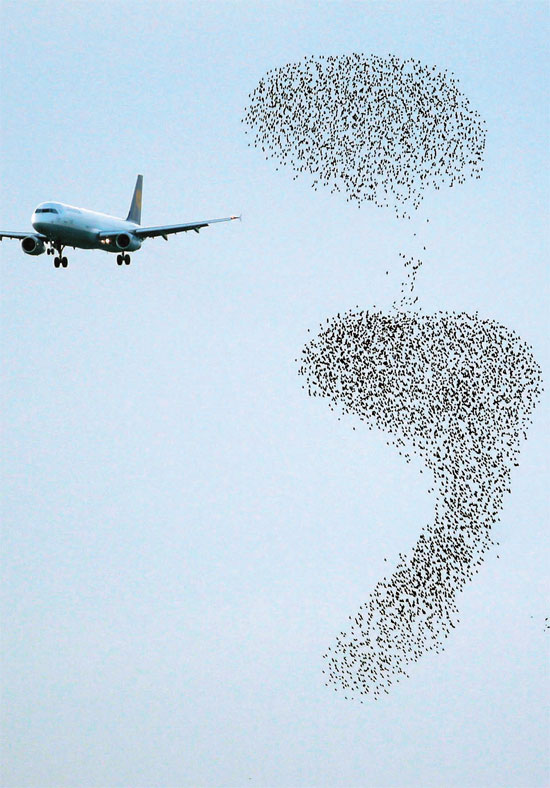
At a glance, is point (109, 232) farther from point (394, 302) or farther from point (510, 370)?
point (510, 370)

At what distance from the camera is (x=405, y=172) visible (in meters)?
65.4

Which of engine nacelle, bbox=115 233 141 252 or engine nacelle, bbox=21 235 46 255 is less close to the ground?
engine nacelle, bbox=115 233 141 252

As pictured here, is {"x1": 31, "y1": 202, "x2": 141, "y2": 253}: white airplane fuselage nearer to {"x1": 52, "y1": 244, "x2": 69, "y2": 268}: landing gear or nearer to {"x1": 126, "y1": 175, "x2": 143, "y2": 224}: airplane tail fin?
{"x1": 52, "y1": 244, "x2": 69, "y2": 268}: landing gear

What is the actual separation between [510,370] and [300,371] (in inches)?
531

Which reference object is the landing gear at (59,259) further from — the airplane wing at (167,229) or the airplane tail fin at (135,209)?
the airplane tail fin at (135,209)

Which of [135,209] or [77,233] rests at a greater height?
[135,209]

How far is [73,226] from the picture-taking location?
76250 mm

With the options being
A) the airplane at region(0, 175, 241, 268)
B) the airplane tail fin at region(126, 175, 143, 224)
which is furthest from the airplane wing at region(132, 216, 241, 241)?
the airplane tail fin at region(126, 175, 143, 224)

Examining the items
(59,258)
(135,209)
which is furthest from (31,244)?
(135,209)

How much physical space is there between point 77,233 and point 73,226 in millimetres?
576

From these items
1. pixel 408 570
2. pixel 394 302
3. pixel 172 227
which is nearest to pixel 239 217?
pixel 172 227

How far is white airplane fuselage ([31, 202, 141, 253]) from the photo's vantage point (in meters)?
75.4

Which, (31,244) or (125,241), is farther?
(125,241)

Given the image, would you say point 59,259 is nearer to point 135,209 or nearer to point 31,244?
point 31,244
